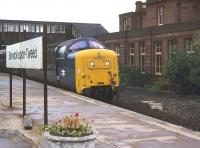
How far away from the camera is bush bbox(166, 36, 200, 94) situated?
91.1ft

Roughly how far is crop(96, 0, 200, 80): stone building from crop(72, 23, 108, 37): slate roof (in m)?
19.8

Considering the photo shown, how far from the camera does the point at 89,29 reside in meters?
78.1

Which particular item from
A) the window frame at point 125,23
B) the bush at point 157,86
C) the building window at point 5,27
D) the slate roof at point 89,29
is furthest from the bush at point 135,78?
the building window at point 5,27

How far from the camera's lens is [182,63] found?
29.0 m

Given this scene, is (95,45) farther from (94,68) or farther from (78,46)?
(94,68)

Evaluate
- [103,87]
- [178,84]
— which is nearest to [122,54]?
[178,84]

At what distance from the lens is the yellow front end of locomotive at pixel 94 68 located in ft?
71.7

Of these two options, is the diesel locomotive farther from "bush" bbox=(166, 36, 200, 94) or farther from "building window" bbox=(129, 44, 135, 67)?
"building window" bbox=(129, 44, 135, 67)

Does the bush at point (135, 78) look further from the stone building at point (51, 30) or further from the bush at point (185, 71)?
the stone building at point (51, 30)

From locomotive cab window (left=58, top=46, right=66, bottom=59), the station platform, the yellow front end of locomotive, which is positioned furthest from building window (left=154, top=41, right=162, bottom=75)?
the station platform

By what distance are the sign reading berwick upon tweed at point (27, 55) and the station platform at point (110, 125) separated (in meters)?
1.51

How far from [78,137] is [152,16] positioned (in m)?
43.9

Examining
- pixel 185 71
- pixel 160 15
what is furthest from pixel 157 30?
pixel 160 15

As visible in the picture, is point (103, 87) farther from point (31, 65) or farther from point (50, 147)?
point (50, 147)
